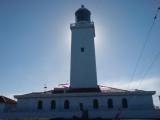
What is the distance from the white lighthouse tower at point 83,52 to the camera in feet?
123

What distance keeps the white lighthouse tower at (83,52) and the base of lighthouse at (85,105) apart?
264 centimetres

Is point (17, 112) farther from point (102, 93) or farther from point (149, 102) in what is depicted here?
point (149, 102)

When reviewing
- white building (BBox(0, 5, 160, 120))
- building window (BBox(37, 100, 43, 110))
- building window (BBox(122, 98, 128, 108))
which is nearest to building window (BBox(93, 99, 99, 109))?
white building (BBox(0, 5, 160, 120))

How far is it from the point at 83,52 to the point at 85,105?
9.67 m

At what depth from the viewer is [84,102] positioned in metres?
33.8

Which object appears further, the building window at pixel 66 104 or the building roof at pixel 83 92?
the building window at pixel 66 104

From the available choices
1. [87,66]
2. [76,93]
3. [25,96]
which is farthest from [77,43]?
[25,96]

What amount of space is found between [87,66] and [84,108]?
769 centimetres

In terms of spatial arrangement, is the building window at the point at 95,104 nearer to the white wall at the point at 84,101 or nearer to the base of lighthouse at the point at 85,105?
the base of lighthouse at the point at 85,105

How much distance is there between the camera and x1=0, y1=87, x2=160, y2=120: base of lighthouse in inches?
1264

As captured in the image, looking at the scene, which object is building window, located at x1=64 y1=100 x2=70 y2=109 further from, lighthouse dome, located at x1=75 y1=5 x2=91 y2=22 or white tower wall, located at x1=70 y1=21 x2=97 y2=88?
lighthouse dome, located at x1=75 y1=5 x2=91 y2=22

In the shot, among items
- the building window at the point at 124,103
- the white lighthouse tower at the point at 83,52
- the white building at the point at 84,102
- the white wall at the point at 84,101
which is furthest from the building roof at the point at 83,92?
the white lighthouse tower at the point at 83,52

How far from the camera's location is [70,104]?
3400 centimetres

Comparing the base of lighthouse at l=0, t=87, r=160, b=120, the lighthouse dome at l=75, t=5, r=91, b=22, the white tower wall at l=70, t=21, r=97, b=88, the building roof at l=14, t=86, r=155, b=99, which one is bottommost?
the base of lighthouse at l=0, t=87, r=160, b=120
